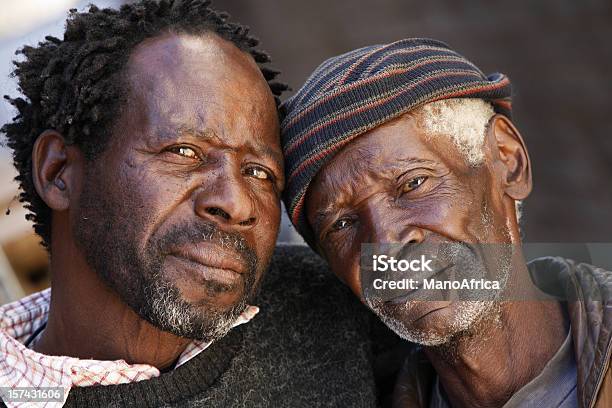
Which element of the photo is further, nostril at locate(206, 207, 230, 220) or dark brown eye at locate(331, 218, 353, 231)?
dark brown eye at locate(331, 218, 353, 231)

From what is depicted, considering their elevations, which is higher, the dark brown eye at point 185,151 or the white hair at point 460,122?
the dark brown eye at point 185,151

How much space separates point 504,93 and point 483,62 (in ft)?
5.43

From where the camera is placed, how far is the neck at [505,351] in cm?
218

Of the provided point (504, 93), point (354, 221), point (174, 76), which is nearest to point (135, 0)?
point (174, 76)

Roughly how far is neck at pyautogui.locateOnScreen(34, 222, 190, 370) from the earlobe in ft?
0.45

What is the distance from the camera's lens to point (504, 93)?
2416mm

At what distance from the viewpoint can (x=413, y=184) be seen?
217 cm

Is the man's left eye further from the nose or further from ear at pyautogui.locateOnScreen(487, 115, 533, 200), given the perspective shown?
ear at pyautogui.locateOnScreen(487, 115, 533, 200)

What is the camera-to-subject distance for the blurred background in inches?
150

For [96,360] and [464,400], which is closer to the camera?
[96,360]

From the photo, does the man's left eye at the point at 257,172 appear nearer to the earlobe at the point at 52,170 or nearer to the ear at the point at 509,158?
the earlobe at the point at 52,170

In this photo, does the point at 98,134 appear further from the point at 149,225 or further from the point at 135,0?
the point at 135,0
